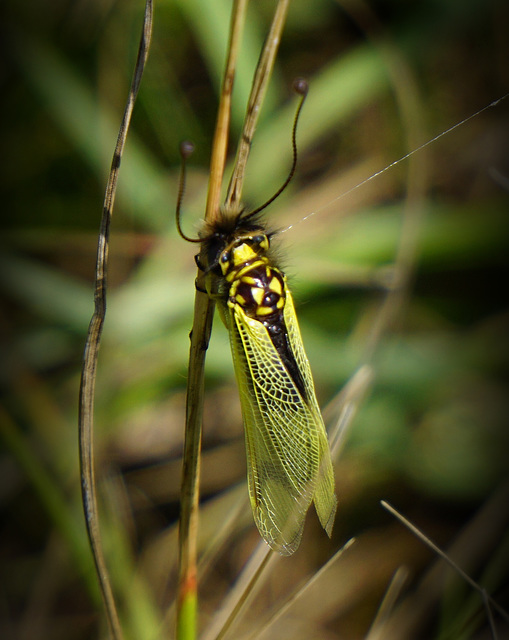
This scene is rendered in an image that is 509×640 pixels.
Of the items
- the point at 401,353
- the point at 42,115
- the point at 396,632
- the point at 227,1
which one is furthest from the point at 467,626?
the point at 42,115

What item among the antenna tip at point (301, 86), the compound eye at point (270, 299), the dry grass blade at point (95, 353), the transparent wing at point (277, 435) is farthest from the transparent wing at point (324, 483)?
the antenna tip at point (301, 86)

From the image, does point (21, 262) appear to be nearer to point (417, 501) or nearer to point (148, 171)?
point (148, 171)

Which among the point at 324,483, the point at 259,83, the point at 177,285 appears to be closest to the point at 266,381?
the point at 324,483

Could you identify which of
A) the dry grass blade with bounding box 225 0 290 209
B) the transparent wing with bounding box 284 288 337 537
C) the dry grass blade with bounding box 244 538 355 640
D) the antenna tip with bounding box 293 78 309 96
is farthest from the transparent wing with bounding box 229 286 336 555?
the antenna tip with bounding box 293 78 309 96

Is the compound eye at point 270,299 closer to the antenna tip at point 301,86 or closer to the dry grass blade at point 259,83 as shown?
the dry grass blade at point 259,83

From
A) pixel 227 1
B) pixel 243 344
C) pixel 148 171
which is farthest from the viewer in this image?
pixel 148 171

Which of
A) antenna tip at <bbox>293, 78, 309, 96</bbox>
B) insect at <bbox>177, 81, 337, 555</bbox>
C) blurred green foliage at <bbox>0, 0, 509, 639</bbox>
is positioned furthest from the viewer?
blurred green foliage at <bbox>0, 0, 509, 639</bbox>

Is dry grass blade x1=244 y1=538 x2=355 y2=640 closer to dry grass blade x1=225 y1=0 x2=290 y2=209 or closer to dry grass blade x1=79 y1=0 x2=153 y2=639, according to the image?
dry grass blade x1=79 y1=0 x2=153 y2=639
